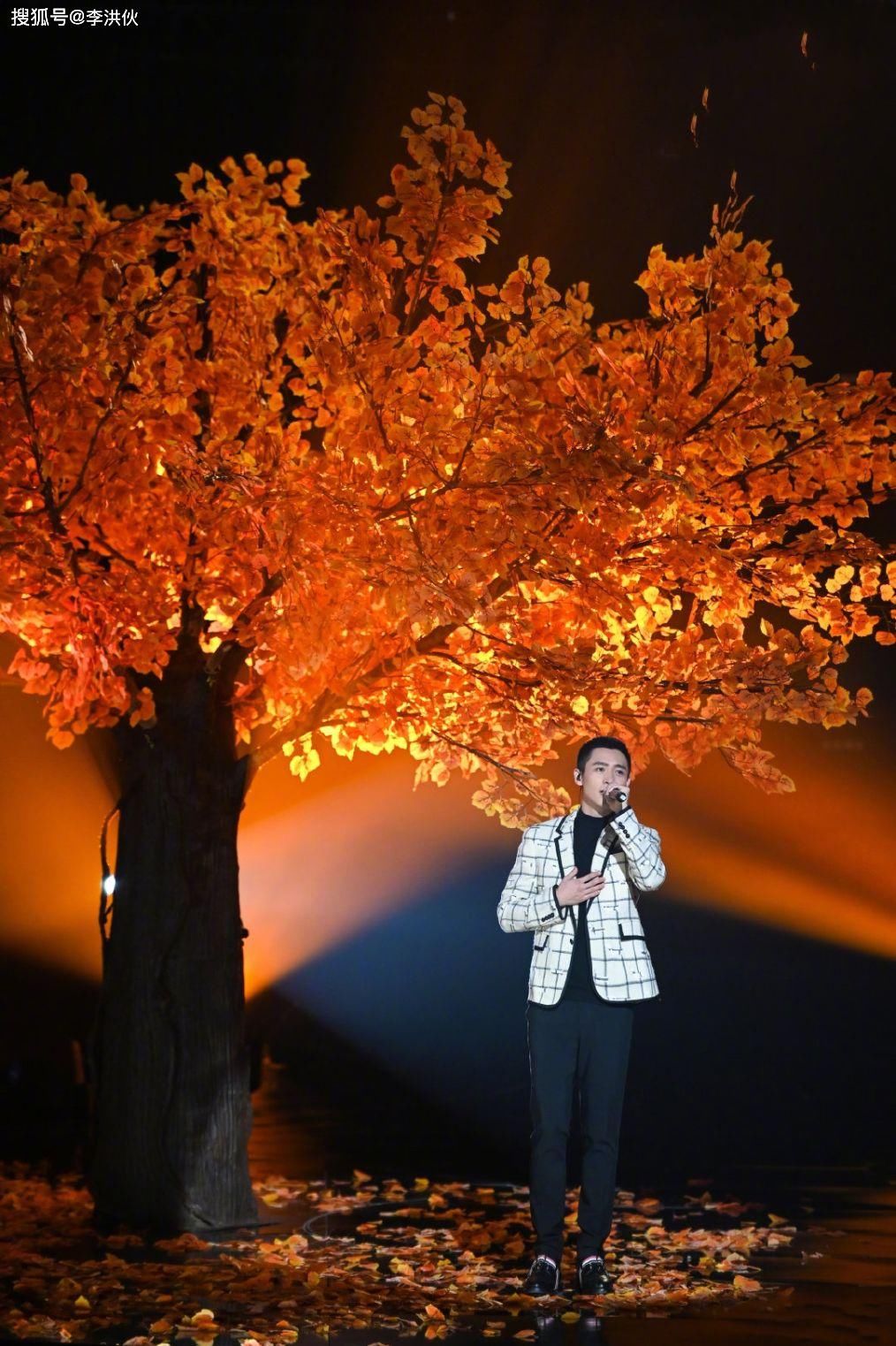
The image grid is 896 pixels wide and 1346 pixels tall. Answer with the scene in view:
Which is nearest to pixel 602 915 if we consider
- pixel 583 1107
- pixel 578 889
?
pixel 578 889

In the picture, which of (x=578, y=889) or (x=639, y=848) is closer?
(x=578, y=889)

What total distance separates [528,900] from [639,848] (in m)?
0.53

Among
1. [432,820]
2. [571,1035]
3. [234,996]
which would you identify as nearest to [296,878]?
[432,820]

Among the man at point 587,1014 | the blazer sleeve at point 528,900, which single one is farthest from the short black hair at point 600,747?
the blazer sleeve at point 528,900

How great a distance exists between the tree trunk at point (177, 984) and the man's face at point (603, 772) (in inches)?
117

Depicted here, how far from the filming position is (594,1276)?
620 centimetres

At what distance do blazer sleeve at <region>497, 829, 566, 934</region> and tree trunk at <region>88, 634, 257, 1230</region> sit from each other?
106 inches

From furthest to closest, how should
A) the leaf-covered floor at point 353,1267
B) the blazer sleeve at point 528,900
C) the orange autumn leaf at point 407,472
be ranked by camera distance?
the orange autumn leaf at point 407,472, the blazer sleeve at point 528,900, the leaf-covered floor at point 353,1267

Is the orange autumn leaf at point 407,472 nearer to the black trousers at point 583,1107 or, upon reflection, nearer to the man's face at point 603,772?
the man's face at point 603,772

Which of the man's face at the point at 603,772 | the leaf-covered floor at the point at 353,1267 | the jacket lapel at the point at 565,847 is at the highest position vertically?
the man's face at the point at 603,772

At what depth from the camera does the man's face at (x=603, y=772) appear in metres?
6.26

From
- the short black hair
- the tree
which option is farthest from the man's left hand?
the tree

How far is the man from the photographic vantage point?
6180 millimetres

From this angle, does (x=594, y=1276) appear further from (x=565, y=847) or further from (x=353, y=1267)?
Answer: (x=565, y=847)
